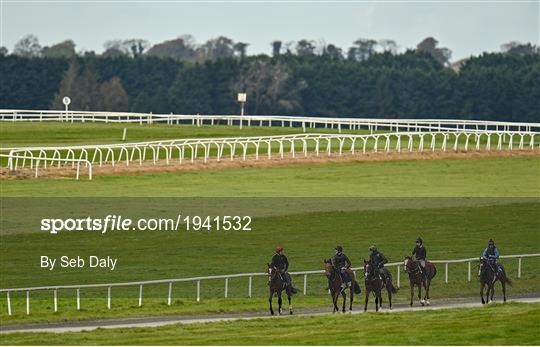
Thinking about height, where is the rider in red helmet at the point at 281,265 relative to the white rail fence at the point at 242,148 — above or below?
below

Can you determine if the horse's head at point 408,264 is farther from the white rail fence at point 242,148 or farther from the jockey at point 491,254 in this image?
the white rail fence at point 242,148

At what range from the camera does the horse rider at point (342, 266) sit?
36.6 meters

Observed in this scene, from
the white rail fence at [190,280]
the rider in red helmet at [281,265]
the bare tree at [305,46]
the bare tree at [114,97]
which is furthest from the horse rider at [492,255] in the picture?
the bare tree at [305,46]

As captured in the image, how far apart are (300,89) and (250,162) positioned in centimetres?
6323

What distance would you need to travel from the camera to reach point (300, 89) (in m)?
128

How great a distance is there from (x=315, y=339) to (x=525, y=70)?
320 ft

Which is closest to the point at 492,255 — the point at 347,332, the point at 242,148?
the point at 347,332

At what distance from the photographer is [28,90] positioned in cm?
12681

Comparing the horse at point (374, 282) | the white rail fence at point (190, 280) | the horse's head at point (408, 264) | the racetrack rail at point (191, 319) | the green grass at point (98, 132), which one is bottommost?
the racetrack rail at point (191, 319)

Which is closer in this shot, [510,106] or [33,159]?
[33,159]

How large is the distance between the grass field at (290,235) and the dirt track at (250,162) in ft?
2.84

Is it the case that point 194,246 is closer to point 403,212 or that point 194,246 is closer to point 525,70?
point 403,212

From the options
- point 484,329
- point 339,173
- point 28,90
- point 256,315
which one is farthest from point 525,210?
point 28,90

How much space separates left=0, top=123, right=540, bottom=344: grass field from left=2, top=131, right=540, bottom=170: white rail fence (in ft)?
8.22
